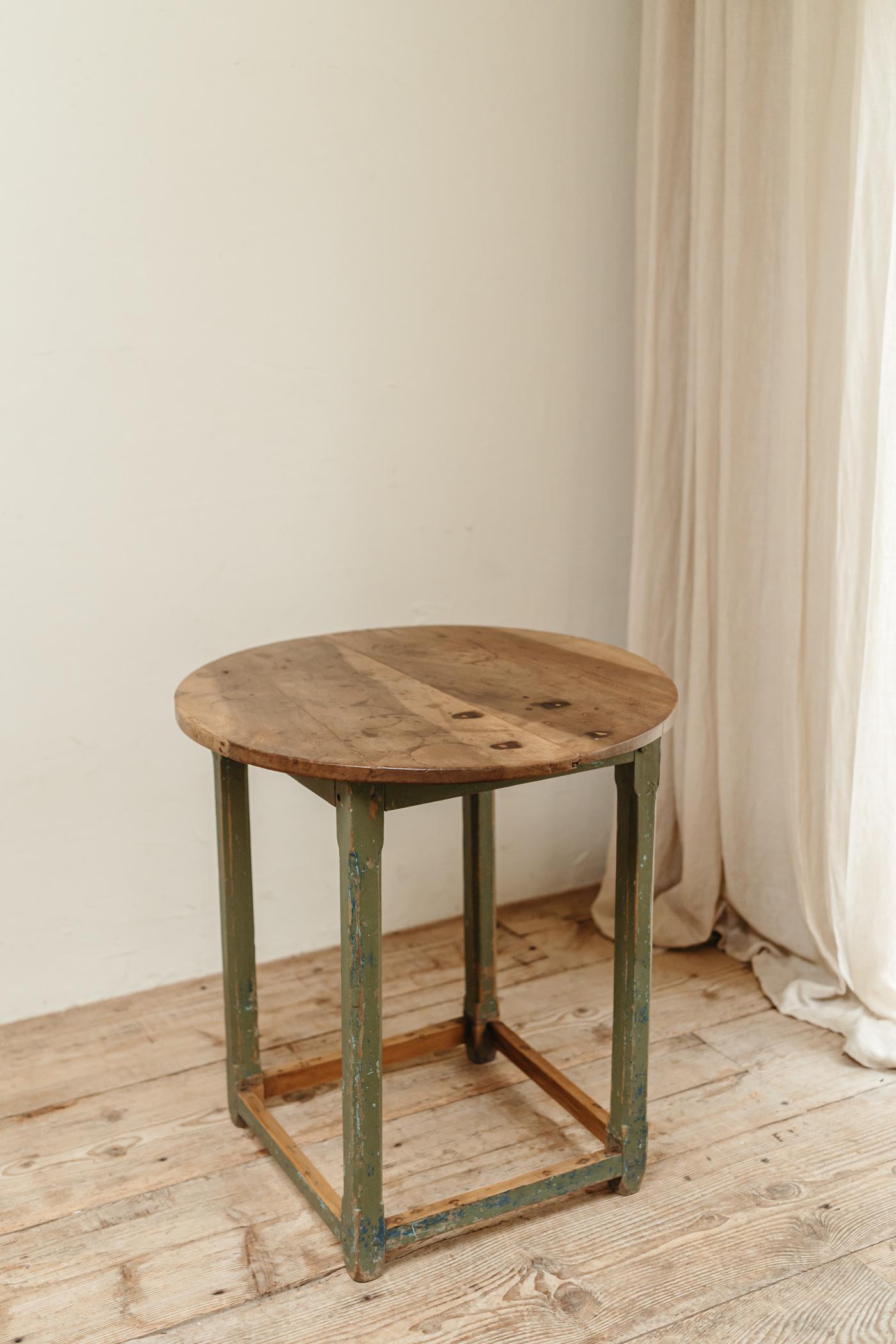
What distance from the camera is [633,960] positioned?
5.09 feet

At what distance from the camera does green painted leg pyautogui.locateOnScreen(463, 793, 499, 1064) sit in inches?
74.1

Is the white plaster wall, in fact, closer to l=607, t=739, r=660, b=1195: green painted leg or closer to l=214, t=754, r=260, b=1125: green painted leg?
l=214, t=754, r=260, b=1125: green painted leg

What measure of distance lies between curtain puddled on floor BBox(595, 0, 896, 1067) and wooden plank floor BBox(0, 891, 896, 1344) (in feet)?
0.65

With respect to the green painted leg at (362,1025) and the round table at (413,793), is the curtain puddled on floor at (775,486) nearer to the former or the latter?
the round table at (413,793)

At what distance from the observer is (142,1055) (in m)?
2.02

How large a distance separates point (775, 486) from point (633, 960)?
3.24 feet

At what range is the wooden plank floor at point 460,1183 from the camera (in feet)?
4.66

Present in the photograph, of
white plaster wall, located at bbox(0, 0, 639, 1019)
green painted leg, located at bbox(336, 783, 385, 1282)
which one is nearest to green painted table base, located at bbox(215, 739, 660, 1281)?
green painted leg, located at bbox(336, 783, 385, 1282)

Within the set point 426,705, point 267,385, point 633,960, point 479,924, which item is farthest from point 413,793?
point 267,385

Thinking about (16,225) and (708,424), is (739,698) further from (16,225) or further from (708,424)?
(16,225)

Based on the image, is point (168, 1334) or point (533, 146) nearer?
point (168, 1334)

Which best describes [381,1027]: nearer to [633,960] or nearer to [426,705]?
[633,960]

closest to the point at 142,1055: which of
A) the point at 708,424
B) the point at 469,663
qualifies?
the point at 469,663

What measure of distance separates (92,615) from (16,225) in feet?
2.13
